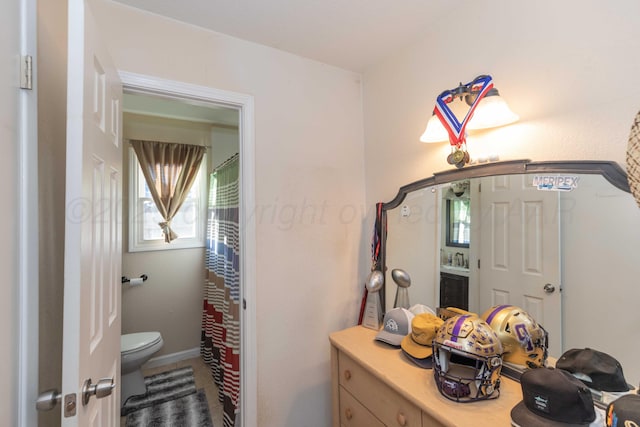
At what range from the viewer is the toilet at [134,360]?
7.06ft

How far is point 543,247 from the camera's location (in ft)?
3.49

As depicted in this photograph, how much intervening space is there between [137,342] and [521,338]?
261 cm

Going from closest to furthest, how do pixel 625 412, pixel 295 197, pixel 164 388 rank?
pixel 625 412 → pixel 295 197 → pixel 164 388

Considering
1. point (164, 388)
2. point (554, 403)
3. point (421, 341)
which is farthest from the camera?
point (164, 388)

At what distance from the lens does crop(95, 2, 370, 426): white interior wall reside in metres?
1.51

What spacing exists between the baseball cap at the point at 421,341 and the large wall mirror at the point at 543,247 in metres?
0.24

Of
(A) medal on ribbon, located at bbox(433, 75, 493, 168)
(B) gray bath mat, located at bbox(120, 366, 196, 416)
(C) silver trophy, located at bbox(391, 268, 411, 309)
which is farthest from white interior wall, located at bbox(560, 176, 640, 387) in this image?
(B) gray bath mat, located at bbox(120, 366, 196, 416)

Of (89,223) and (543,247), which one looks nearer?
(89,223)

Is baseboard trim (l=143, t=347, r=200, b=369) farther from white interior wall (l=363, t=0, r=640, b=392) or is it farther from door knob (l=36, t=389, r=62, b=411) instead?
white interior wall (l=363, t=0, r=640, b=392)

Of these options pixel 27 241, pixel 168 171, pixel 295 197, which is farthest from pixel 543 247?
pixel 168 171

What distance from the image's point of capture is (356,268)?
1906 mm

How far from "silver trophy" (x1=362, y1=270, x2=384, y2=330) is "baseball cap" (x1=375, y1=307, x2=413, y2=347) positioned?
0.16 m

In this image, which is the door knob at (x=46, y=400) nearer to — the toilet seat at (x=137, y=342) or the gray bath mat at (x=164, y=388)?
the toilet seat at (x=137, y=342)

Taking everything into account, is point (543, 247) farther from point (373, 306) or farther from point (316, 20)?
point (316, 20)
